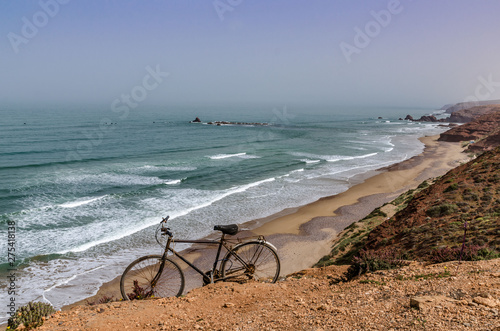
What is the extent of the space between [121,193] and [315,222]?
44.3ft

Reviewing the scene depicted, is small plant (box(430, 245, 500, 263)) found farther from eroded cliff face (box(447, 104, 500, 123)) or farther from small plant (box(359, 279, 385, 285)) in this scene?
eroded cliff face (box(447, 104, 500, 123))

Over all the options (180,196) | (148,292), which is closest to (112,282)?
(148,292)

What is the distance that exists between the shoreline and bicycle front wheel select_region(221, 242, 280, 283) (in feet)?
3.24

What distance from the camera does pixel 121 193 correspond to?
22484 mm

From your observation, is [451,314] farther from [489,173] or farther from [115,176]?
[115,176]

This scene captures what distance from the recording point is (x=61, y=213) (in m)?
18.6

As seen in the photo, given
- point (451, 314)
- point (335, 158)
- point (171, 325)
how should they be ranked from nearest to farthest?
1. point (451, 314)
2. point (171, 325)
3. point (335, 158)

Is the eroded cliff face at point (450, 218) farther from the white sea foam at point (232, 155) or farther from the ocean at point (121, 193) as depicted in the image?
the white sea foam at point (232, 155)

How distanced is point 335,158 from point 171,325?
121ft

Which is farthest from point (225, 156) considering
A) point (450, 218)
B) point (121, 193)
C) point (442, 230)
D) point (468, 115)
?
point (468, 115)

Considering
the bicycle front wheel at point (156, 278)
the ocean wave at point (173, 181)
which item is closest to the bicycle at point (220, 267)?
the bicycle front wheel at point (156, 278)

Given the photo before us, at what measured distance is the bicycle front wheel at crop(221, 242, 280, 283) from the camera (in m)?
5.97

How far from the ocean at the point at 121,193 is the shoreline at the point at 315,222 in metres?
1.01

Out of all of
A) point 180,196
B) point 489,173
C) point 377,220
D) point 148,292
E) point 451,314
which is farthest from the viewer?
point 180,196
